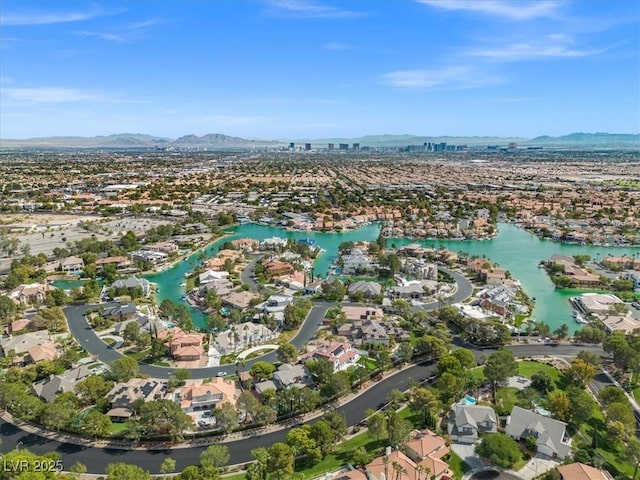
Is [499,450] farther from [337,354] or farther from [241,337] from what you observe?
[241,337]

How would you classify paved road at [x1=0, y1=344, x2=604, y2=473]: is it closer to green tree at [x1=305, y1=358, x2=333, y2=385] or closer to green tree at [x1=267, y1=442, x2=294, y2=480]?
green tree at [x1=305, y1=358, x2=333, y2=385]

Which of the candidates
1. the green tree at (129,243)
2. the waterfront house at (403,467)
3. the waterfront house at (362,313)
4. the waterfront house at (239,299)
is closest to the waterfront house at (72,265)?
the green tree at (129,243)

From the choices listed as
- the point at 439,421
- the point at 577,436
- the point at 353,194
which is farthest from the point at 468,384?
the point at 353,194

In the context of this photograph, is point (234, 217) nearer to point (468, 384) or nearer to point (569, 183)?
point (468, 384)

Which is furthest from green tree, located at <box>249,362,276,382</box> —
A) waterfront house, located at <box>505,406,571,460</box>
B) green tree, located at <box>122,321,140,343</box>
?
waterfront house, located at <box>505,406,571,460</box>

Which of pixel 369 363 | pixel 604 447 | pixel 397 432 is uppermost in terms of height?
pixel 397 432

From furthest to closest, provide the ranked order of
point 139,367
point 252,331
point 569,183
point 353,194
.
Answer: point 569,183 < point 353,194 < point 252,331 < point 139,367

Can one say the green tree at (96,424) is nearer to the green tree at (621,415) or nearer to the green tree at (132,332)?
the green tree at (132,332)

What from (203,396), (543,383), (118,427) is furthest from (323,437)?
(543,383)
